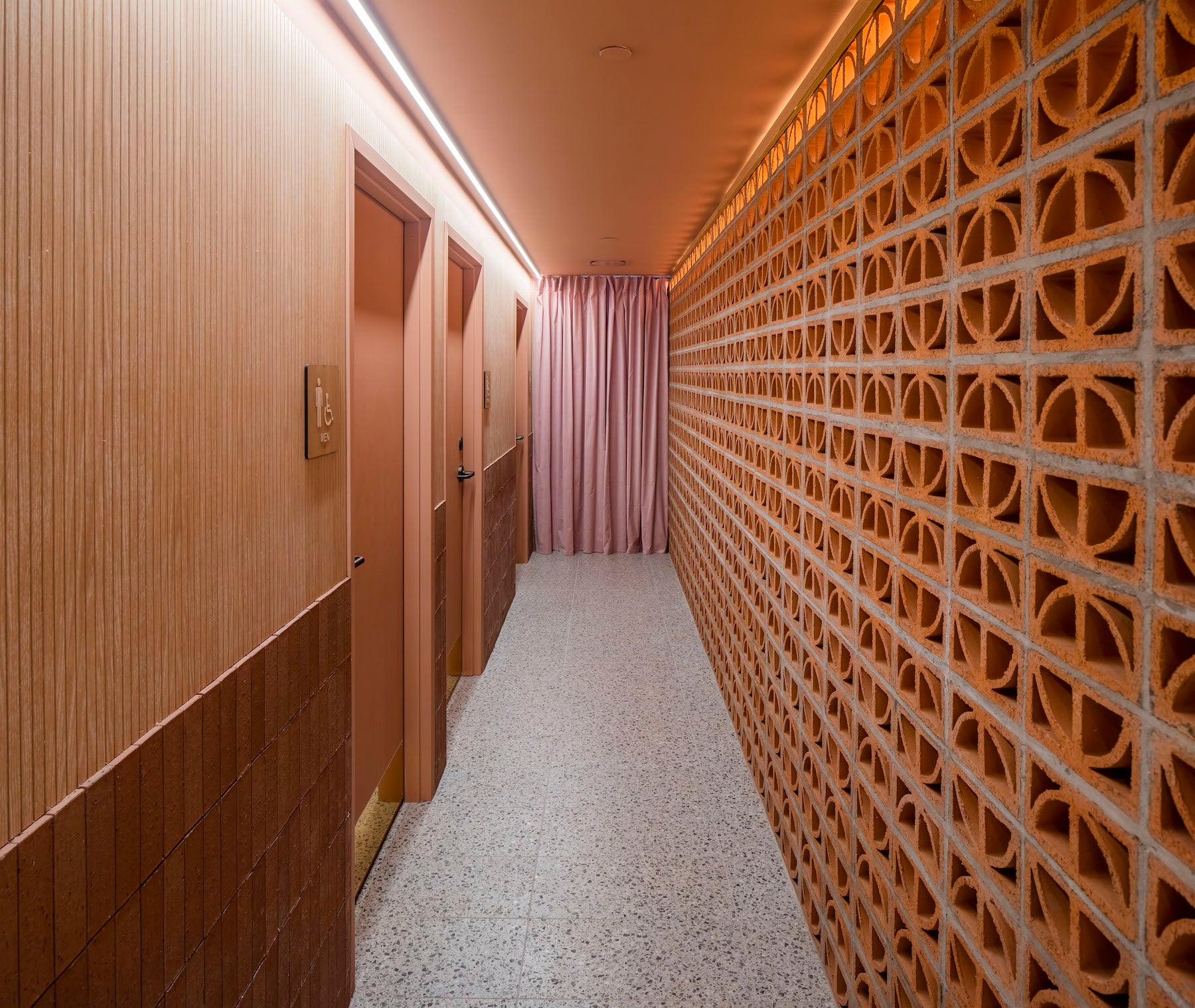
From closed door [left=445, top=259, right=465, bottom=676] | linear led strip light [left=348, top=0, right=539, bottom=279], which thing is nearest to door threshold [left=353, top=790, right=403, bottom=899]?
closed door [left=445, top=259, right=465, bottom=676]

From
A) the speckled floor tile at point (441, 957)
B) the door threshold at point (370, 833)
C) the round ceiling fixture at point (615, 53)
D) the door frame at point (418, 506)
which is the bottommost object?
the speckled floor tile at point (441, 957)

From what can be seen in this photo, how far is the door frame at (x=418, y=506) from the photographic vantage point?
2936mm

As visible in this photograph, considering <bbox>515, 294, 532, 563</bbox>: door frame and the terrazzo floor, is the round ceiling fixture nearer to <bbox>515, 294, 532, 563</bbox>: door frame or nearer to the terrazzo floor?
the terrazzo floor

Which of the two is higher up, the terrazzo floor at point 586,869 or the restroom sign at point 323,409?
the restroom sign at point 323,409

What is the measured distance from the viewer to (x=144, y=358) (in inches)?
45.7

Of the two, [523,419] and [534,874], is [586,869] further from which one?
[523,419]

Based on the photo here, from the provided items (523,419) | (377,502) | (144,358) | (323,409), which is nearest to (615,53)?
(323,409)

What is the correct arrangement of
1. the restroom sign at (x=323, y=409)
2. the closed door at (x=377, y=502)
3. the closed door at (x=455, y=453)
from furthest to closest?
the closed door at (x=455, y=453) → the closed door at (x=377, y=502) → the restroom sign at (x=323, y=409)

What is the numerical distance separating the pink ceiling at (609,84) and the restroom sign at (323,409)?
0.89 metres

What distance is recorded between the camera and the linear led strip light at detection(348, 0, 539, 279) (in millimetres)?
2059

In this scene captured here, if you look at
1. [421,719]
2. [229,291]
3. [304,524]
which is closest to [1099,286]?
[229,291]

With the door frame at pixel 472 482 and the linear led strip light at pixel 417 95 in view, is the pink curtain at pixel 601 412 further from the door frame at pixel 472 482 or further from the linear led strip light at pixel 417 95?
the door frame at pixel 472 482

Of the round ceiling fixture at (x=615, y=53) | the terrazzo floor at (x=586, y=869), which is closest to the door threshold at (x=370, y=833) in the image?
the terrazzo floor at (x=586, y=869)

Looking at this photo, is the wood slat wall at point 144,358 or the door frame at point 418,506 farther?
the door frame at point 418,506
